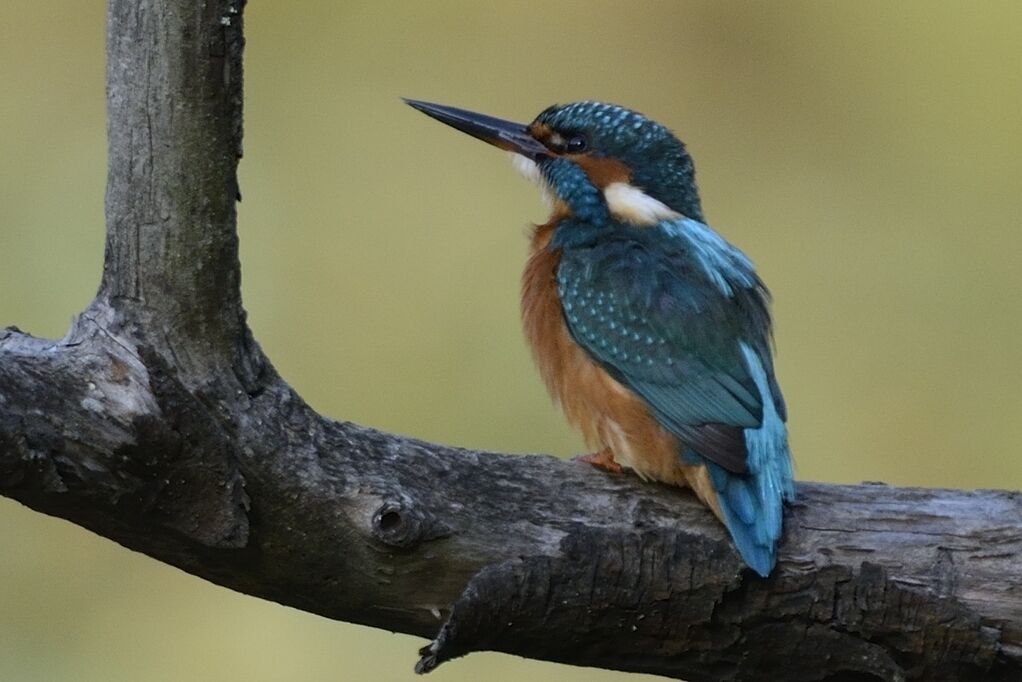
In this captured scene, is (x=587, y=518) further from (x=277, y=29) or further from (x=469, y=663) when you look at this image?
(x=277, y=29)

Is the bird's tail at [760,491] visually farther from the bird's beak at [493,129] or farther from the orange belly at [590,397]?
the bird's beak at [493,129]

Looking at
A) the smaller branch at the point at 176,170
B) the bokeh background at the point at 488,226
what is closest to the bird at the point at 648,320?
the smaller branch at the point at 176,170

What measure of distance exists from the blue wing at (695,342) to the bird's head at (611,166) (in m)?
0.12

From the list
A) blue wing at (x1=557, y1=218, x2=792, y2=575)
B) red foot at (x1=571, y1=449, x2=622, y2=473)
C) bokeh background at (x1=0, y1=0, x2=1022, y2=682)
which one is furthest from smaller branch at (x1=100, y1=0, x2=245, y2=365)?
bokeh background at (x1=0, y1=0, x2=1022, y2=682)

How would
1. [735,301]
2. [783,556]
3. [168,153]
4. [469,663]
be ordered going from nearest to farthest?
[168,153] → [783,556] → [735,301] → [469,663]

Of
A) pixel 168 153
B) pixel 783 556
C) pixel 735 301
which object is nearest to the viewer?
pixel 168 153

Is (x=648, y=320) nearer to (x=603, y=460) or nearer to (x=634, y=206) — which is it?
(x=603, y=460)

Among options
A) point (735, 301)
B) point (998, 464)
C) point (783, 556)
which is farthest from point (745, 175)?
Answer: point (783, 556)

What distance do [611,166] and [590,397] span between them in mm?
606

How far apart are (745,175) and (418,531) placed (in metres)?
3.39

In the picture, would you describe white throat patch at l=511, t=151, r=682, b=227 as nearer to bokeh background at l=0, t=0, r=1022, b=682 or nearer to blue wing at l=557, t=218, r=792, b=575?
blue wing at l=557, t=218, r=792, b=575

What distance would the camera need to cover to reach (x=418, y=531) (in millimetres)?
2361

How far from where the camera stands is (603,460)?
283 centimetres

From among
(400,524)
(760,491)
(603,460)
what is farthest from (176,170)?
(760,491)
